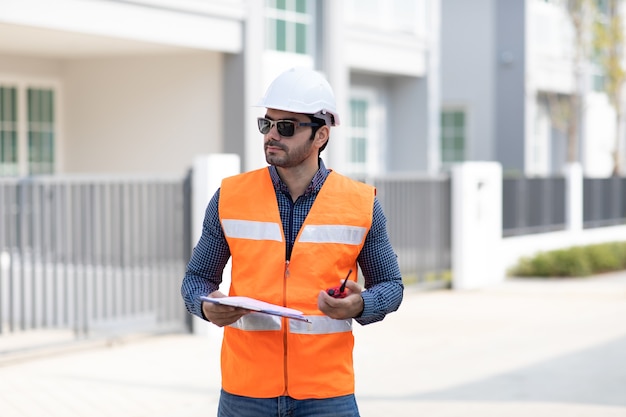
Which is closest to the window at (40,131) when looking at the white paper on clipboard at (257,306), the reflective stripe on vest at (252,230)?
the reflective stripe on vest at (252,230)

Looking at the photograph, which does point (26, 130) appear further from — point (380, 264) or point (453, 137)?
point (380, 264)

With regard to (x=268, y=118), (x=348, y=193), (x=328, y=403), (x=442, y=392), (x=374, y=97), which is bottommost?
(x=442, y=392)

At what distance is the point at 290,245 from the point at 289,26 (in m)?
13.5

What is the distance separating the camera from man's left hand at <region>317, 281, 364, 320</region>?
379 cm

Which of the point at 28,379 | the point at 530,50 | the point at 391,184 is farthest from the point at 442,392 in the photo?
the point at 530,50

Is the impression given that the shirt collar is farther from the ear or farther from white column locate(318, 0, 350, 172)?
white column locate(318, 0, 350, 172)

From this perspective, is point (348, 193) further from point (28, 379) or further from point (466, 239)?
point (466, 239)

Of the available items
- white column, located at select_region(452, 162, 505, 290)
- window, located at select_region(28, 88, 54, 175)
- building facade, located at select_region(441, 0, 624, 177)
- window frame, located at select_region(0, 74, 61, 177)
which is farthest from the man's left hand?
building facade, located at select_region(441, 0, 624, 177)

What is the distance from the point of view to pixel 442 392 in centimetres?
884

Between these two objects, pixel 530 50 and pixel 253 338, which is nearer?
pixel 253 338

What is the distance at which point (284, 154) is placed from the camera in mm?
4094

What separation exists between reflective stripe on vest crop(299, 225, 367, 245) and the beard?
23cm

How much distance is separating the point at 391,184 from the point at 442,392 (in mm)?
6595

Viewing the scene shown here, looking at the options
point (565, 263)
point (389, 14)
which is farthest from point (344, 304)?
point (389, 14)
